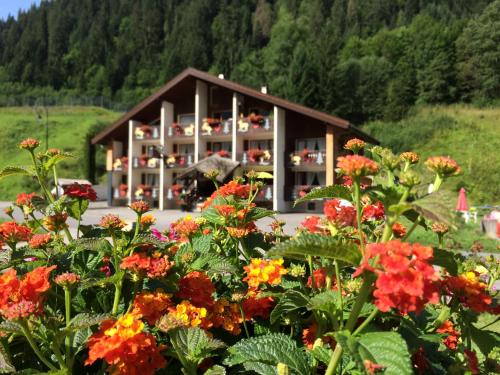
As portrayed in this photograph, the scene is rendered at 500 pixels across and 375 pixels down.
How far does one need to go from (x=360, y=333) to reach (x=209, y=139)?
2241 cm

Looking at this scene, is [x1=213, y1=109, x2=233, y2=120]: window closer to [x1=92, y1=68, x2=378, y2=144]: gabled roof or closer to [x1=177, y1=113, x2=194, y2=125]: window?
[x1=177, y1=113, x2=194, y2=125]: window

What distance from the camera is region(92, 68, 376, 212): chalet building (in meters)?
20.6

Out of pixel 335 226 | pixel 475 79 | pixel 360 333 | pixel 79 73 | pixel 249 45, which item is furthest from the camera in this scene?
pixel 79 73

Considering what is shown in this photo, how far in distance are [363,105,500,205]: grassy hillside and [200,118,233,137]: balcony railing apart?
1076 centimetres

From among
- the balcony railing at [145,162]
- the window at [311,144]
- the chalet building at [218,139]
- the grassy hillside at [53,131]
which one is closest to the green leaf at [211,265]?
the chalet building at [218,139]

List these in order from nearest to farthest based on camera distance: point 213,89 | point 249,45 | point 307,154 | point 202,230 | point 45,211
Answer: point 45,211, point 202,230, point 307,154, point 213,89, point 249,45

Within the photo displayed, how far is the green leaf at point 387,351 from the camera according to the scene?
0.97 meters

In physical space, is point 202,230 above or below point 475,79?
below

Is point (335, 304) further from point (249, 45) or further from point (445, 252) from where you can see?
point (249, 45)

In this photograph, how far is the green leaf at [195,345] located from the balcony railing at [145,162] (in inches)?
906

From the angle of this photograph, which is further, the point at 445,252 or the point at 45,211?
the point at 45,211

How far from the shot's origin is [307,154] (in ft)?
68.4

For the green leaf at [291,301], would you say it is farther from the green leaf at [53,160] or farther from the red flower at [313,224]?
the green leaf at [53,160]

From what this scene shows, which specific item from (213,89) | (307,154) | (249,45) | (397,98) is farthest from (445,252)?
(249,45)
